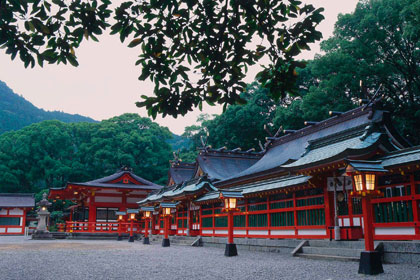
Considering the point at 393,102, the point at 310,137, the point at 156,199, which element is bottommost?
the point at 156,199

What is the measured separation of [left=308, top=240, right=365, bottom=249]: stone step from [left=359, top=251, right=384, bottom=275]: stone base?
2.77m

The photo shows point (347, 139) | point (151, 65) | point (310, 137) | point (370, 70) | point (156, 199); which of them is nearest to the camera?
point (151, 65)

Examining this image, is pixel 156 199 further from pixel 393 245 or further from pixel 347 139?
pixel 393 245

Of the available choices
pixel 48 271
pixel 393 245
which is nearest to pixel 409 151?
pixel 393 245

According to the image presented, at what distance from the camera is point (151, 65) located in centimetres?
540

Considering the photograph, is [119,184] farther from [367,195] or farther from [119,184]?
[367,195]

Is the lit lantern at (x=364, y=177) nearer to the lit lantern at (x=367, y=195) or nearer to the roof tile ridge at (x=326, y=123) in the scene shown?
the lit lantern at (x=367, y=195)

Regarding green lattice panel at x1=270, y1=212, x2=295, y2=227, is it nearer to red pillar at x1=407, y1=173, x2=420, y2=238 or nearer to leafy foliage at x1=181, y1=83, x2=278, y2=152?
red pillar at x1=407, y1=173, x2=420, y2=238

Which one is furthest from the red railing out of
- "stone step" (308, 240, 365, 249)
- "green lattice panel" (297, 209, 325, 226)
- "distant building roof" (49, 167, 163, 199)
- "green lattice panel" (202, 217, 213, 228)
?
"stone step" (308, 240, 365, 249)

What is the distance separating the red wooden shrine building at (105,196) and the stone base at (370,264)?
1100 inches

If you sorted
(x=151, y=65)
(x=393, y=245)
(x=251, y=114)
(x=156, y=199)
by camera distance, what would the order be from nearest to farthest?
(x=151, y=65), (x=393, y=245), (x=156, y=199), (x=251, y=114)

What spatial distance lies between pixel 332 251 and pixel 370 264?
3.76m

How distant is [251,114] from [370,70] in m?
17.9

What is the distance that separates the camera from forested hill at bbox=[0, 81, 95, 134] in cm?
8888
